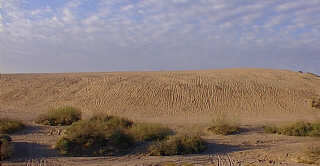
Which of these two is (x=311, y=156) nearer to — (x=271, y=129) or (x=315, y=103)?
(x=271, y=129)

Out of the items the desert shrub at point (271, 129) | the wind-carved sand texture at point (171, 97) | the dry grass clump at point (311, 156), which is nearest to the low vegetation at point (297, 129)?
the desert shrub at point (271, 129)

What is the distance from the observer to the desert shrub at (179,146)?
32.8 ft

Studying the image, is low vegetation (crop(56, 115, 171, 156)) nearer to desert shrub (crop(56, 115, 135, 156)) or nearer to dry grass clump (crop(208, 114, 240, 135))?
desert shrub (crop(56, 115, 135, 156))

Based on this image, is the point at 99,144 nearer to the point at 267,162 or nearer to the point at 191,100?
the point at 267,162

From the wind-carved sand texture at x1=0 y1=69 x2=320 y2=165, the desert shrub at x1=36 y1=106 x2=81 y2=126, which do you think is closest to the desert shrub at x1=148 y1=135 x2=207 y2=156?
the wind-carved sand texture at x1=0 y1=69 x2=320 y2=165

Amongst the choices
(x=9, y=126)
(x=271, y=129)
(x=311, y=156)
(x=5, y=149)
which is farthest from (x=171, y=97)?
(x=5, y=149)

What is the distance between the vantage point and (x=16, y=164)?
8266mm

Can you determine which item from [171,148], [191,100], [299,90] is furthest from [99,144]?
[299,90]

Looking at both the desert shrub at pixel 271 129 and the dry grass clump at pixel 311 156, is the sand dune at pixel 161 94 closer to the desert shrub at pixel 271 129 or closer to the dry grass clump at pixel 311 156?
the desert shrub at pixel 271 129

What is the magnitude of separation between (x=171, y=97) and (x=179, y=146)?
12202 mm

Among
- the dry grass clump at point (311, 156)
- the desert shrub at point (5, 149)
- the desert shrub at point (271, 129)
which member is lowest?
the desert shrub at point (271, 129)

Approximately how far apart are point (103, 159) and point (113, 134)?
1.34 meters

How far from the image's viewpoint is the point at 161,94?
75.6ft

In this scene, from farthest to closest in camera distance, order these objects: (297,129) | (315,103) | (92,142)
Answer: (315,103), (297,129), (92,142)
